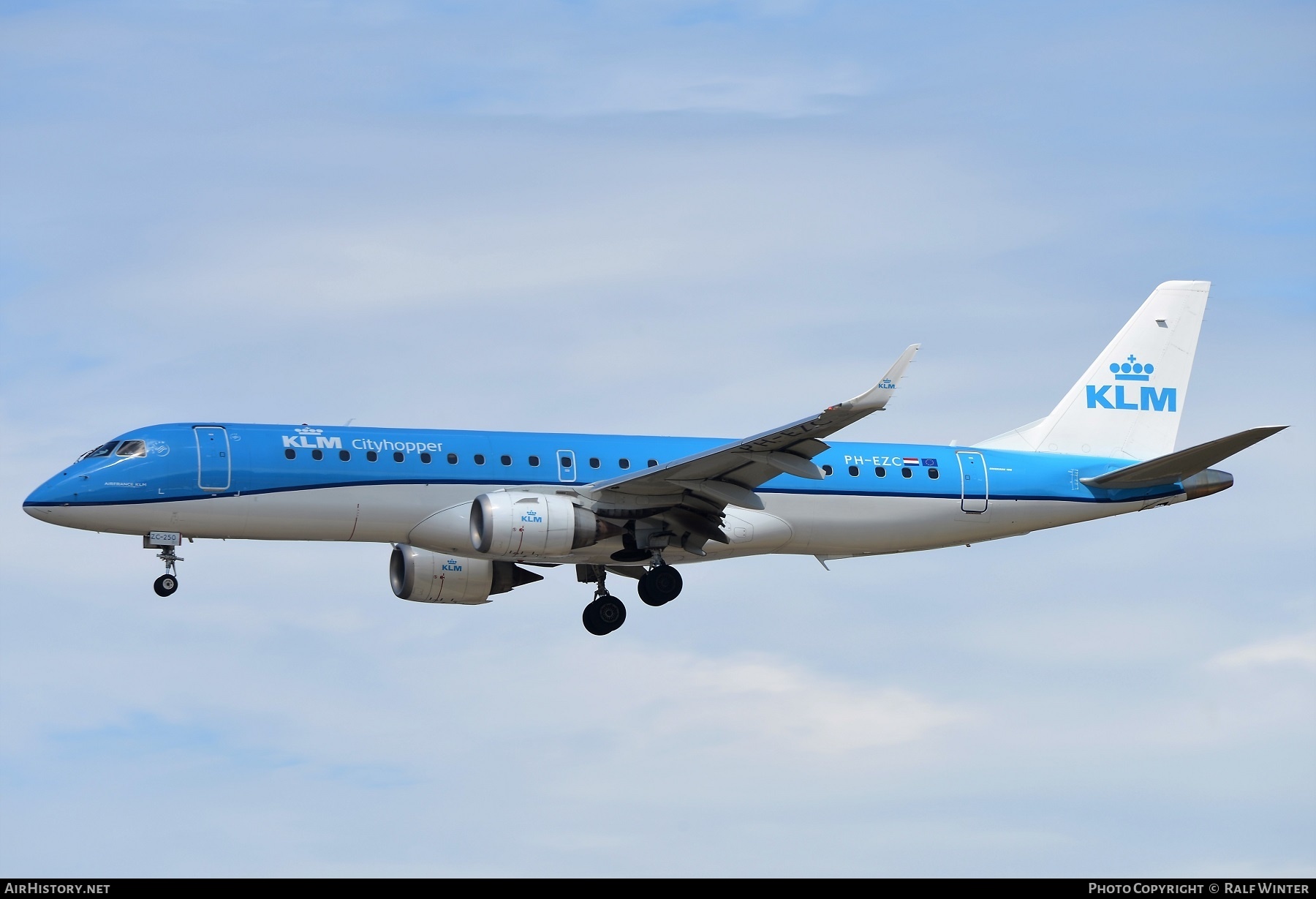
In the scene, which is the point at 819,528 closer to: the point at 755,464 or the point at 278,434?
the point at 755,464

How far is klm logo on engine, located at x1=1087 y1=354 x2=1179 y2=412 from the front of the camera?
153 ft

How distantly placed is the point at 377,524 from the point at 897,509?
11956 millimetres

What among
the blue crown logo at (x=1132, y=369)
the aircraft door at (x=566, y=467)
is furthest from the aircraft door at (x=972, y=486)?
the aircraft door at (x=566, y=467)

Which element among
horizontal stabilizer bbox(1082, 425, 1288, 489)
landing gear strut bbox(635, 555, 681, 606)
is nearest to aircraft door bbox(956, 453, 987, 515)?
horizontal stabilizer bbox(1082, 425, 1288, 489)

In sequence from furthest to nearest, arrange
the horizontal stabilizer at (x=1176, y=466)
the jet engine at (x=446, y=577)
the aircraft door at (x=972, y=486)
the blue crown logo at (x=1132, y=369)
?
the blue crown logo at (x=1132, y=369) → the aircraft door at (x=972, y=486) → the jet engine at (x=446, y=577) → the horizontal stabilizer at (x=1176, y=466)

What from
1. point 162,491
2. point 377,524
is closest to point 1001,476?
point 377,524

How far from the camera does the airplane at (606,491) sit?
37656 millimetres

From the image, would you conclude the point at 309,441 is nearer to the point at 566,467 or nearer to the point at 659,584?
the point at 566,467

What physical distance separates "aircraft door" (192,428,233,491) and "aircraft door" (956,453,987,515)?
16695 millimetres

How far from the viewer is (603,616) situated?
1663 inches

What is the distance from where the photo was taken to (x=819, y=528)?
41.6 m

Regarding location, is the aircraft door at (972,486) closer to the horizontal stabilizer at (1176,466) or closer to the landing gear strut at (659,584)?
the horizontal stabilizer at (1176,466)

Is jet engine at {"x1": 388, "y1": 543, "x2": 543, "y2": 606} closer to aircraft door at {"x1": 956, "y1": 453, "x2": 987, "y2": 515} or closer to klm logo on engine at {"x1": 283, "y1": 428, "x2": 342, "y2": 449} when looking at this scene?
klm logo on engine at {"x1": 283, "y1": 428, "x2": 342, "y2": 449}
